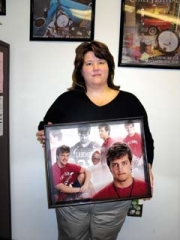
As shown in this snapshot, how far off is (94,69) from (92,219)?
28.3 inches

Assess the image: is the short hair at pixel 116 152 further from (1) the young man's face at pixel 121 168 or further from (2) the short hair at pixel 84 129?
(2) the short hair at pixel 84 129

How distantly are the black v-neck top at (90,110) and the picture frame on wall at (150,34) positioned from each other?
1.48 feet

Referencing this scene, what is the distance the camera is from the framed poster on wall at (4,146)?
154cm

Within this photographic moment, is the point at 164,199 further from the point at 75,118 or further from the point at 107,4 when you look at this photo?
the point at 107,4

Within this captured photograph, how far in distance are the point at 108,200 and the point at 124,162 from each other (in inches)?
7.4

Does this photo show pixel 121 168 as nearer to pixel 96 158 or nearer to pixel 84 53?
pixel 96 158

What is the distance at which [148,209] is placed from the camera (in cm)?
169

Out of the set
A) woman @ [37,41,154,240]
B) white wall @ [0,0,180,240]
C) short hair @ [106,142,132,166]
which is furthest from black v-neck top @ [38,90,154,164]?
white wall @ [0,0,180,240]

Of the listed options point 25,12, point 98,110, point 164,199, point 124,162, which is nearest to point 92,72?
point 98,110

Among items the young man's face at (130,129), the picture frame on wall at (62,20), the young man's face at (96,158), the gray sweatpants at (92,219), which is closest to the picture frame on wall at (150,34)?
the picture frame on wall at (62,20)

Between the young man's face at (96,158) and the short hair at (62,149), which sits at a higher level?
the short hair at (62,149)

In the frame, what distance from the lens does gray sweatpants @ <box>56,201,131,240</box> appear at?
123cm

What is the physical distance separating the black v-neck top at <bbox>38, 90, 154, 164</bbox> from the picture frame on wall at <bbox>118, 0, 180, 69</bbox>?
1.48ft

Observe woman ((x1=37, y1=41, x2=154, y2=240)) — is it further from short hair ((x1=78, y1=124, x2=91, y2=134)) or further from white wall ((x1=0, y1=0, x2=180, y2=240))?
white wall ((x1=0, y1=0, x2=180, y2=240))
